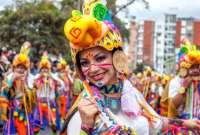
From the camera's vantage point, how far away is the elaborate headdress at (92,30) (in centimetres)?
329

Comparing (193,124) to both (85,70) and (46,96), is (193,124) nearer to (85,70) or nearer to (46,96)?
(85,70)

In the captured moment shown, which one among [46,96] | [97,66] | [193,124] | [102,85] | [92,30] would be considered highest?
[92,30]

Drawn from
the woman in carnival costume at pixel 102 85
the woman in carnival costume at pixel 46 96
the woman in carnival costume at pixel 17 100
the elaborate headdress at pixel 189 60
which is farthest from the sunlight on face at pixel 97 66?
the woman in carnival costume at pixel 46 96

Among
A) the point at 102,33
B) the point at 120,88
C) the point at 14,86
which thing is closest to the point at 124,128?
the point at 120,88

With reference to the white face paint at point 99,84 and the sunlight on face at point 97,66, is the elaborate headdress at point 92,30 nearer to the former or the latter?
the sunlight on face at point 97,66

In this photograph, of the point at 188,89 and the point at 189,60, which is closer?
the point at 189,60

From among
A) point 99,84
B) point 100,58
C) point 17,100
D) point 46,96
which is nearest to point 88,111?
point 99,84

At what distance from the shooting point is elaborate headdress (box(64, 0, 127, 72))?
3.29 meters

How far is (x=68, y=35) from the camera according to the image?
3.32 metres

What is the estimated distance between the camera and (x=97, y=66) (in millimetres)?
3471

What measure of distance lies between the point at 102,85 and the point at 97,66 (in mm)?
114

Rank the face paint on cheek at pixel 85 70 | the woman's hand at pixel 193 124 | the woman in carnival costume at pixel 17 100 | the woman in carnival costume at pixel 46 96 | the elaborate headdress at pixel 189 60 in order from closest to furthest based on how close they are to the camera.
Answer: the face paint on cheek at pixel 85 70
the woman's hand at pixel 193 124
the elaborate headdress at pixel 189 60
the woman in carnival costume at pixel 17 100
the woman in carnival costume at pixel 46 96

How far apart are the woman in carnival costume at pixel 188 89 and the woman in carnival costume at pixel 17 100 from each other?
309cm

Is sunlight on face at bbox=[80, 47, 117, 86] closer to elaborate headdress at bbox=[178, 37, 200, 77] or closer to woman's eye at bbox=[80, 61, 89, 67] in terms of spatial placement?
woman's eye at bbox=[80, 61, 89, 67]
